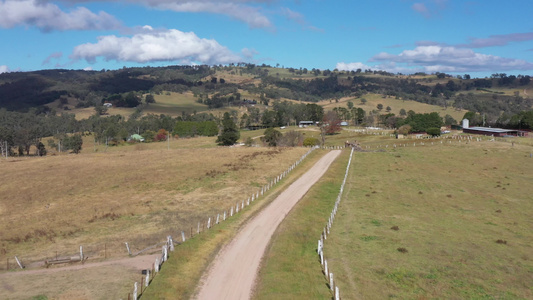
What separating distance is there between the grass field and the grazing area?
40.0 ft

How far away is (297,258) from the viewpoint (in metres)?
32.2

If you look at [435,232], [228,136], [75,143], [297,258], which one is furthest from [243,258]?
[75,143]

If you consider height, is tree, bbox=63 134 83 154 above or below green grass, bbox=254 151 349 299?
above

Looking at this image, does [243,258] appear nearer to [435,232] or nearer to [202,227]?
[202,227]

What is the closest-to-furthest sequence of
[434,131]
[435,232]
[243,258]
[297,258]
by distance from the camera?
1. [243,258]
2. [297,258]
3. [435,232]
4. [434,131]

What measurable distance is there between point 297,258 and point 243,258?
4.24 metres

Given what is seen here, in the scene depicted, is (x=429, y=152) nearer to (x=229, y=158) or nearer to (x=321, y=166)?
(x=321, y=166)

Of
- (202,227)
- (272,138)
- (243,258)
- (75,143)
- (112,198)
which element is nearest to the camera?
(243,258)

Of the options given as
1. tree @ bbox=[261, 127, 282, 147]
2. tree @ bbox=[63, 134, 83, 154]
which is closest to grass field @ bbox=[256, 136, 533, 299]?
tree @ bbox=[261, 127, 282, 147]

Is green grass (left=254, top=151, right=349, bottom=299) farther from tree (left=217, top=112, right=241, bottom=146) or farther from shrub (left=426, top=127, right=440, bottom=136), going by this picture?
shrub (left=426, top=127, right=440, bottom=136)

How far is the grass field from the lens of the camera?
27.3 metres

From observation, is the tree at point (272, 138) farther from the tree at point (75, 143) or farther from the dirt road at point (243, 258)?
the dirt road at point (243, 258)

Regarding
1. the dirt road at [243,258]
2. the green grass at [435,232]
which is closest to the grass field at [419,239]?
the green grass at [435,232]

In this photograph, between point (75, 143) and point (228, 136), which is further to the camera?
point (75, 143)
